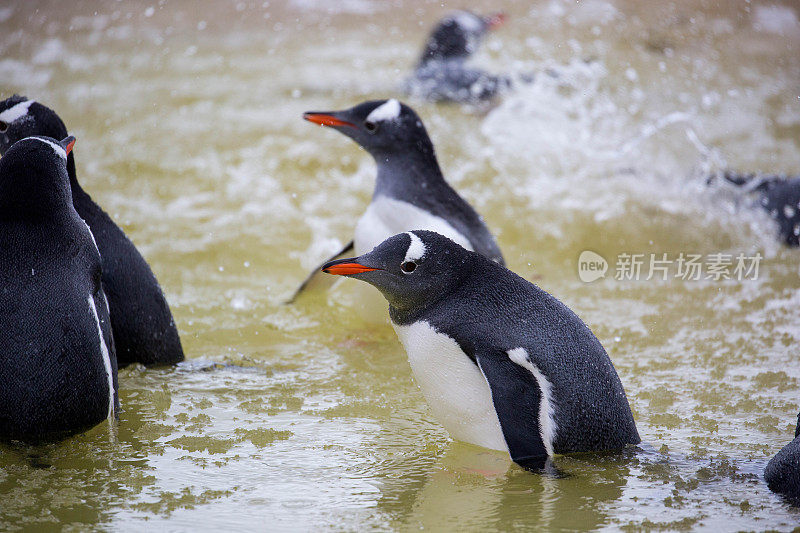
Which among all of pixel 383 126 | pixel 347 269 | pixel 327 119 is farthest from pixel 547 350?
pixel 327 119

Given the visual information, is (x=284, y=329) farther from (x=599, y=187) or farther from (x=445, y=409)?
(x=599, y=187)

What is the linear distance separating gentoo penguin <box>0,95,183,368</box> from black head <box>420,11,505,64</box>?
14.8 feet

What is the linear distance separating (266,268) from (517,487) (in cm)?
274

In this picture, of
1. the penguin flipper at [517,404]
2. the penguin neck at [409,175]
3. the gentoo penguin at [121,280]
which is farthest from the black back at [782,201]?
the gentoo penguin at [121,280]

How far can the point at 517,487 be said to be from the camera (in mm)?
2576

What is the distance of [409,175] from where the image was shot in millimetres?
4258

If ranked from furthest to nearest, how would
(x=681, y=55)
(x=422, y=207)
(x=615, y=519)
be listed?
(x=681, y=55) < (x=422, y=207) < (x=615, y=519)

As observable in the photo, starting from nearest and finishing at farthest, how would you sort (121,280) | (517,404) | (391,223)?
(517,404)
(121,280)
(391,223)

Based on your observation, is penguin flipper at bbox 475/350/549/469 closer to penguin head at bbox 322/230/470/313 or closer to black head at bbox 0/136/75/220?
penguin head at bbox 322/230/470/313

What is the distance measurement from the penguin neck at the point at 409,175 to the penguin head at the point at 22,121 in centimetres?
143

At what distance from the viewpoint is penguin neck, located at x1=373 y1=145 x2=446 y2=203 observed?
422cm

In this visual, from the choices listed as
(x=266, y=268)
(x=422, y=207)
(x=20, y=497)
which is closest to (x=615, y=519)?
(x=20, y=497)

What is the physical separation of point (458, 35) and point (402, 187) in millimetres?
3963

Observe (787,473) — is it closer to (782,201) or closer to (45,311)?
(45,311)
